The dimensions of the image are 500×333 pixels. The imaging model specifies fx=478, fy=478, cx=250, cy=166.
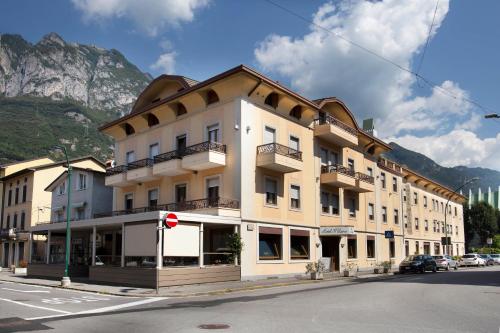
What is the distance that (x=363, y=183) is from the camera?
3806 cm

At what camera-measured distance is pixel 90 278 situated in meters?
28.0

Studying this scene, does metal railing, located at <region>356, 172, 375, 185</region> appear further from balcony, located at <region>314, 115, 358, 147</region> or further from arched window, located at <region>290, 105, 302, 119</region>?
arched window, located at <region>290, 105, 302, 119</region>

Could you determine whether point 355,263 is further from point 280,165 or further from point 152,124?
point 152,124

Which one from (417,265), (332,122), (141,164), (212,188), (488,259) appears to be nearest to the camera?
(212,188)

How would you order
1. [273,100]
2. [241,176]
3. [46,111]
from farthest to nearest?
1. [46,111]
2. [273,100]
3. [241,176]

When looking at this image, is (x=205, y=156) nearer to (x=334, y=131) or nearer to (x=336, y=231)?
(x=334, y=131)

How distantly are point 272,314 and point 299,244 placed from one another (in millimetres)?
19585

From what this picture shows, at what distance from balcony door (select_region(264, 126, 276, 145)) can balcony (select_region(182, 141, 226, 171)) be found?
2876 millimetres

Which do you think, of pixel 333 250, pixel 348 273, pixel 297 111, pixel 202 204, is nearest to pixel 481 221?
pixel 333 250

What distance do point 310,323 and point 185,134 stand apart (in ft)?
72.7

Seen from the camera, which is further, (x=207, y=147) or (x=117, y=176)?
(x=117, y=176)

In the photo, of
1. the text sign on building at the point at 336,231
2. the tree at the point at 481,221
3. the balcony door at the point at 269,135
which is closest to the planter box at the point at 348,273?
the text sign on building at the point at 336,231

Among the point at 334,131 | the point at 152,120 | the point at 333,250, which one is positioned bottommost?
the point at 333,250

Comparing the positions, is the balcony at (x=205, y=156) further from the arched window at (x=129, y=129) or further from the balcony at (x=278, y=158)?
the arched window at (x=129, y=129)
